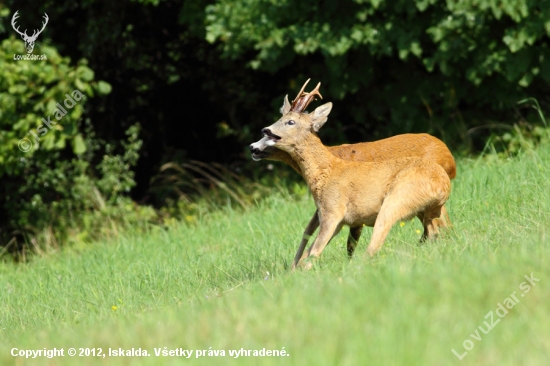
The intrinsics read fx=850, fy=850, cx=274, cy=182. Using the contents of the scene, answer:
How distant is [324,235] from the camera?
269 inches

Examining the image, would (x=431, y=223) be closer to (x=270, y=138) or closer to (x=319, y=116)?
(x=319, y=116)

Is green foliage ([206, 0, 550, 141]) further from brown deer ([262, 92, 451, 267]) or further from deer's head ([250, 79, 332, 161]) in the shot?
brown deer ([262, 92, 451, 267])

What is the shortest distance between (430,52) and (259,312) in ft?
25.7

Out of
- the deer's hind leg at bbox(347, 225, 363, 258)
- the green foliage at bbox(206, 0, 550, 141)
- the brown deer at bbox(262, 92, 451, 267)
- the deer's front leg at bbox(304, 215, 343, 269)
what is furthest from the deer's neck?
the green foliage at bbox(206, 0, 550, 141)

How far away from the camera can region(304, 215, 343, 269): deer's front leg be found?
677cm

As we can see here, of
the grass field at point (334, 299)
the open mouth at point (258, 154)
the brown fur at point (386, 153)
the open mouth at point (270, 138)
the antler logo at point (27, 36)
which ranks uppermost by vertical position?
the antler logo at point (27, 36)

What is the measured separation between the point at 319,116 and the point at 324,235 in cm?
126

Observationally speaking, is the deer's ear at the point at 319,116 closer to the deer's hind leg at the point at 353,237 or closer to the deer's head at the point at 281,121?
the deer's head at the point at 281,121

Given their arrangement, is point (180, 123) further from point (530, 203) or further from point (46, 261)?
point (530, 203)

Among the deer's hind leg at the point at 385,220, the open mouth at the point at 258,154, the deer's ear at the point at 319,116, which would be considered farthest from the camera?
the deer's ear at the point at 319,116

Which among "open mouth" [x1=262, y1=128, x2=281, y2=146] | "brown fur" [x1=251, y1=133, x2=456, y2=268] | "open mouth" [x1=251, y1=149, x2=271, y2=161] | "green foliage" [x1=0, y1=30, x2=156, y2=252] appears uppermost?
"green foliage" [x1=0, y1=30, x2=156, y2=252]

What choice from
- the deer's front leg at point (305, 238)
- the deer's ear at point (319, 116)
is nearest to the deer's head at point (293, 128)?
the deer's ear at point (319, 116)

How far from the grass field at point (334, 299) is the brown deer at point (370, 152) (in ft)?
0.94

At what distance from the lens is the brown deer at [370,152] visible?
7387mm
